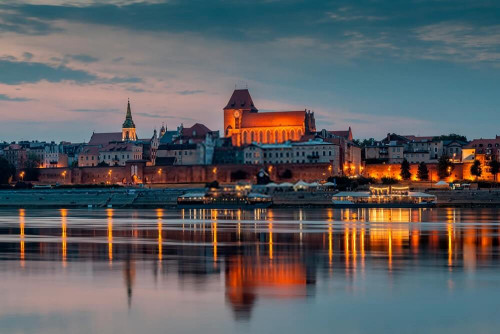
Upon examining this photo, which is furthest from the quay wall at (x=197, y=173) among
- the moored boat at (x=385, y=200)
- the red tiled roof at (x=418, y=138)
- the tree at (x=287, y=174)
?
the red tiled roof at (x=418, y=138)

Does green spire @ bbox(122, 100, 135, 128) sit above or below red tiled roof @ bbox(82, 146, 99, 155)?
above

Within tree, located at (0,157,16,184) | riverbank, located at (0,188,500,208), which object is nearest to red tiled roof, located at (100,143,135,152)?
tree, located at (0,157,16,184)

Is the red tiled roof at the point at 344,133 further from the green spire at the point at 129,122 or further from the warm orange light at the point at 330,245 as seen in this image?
the warm orange light at the point at 330,245

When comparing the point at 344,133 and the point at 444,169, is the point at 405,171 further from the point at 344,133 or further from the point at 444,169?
the point at 344,133

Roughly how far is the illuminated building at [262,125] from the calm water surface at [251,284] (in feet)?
247

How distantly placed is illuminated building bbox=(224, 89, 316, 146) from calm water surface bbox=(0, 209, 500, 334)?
75270 millimetres

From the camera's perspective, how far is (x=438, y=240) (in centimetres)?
2858

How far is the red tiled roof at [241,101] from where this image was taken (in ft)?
364

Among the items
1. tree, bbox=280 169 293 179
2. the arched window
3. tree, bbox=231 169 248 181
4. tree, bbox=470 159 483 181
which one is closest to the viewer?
tree, bbox=470 159 483 181

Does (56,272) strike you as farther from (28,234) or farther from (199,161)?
(199,161)

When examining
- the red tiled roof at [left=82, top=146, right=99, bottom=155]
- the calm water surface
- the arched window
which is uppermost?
A: the arched window

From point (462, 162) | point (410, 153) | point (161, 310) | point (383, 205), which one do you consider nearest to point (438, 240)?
point (161, 310)

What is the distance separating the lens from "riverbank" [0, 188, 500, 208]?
65000mm

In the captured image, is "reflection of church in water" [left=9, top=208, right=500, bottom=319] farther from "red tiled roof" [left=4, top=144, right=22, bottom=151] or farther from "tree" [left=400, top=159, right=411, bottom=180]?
"red tiled roof" [left=4, top=144, right=22, bottom=151]
